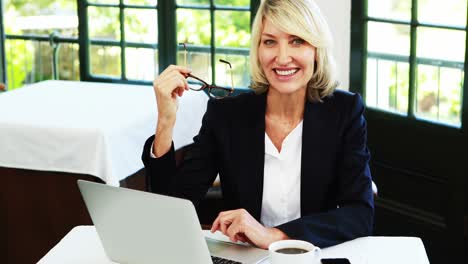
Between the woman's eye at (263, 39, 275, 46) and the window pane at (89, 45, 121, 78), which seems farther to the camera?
the window pane at (89, 45, 121, 78)

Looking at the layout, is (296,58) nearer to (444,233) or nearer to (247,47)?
(444,233)

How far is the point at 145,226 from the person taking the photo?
1548 mm

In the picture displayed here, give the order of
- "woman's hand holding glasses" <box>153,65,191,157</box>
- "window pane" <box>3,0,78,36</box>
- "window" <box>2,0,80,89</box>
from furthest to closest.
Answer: "window pane" <box>3,0,78,36</box> → "window" <box>2,0,80,89</box> → "woman's hand holding glasses" <box>153,65,191,157</box>

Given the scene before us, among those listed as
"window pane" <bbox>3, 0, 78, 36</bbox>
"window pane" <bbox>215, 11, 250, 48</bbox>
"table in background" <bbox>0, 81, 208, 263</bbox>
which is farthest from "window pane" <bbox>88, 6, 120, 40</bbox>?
"window pane" <bbox>3, 0, 78, 36</bbox>

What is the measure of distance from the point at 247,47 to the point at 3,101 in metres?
1.21

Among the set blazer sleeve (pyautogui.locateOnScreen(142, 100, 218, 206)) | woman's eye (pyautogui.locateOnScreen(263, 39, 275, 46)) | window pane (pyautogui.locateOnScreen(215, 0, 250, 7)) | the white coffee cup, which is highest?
window pane (pyautogui.locateOnScreen(215, 0, 250, 7))

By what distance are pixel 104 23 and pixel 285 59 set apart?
7.91 ft

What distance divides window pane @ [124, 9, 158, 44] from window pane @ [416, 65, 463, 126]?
141 centimetres

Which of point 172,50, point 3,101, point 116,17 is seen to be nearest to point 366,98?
point 172,50

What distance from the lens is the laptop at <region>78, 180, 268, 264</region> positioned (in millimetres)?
1474

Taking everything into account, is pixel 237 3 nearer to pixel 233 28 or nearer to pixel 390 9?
pixel 233 28

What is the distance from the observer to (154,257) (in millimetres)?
1591

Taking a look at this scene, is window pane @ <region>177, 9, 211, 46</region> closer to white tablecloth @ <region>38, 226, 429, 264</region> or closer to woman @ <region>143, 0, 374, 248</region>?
woman @ <region>143, 0, 374, 248</region>

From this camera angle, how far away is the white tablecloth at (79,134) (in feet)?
10.0
